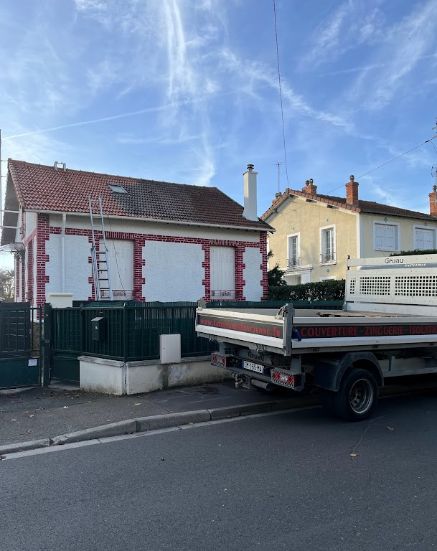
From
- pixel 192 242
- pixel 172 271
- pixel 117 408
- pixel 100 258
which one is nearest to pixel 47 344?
pixel 117 408

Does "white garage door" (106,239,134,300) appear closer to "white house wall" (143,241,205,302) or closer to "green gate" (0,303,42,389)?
"white house wall" (143,241,205,302)

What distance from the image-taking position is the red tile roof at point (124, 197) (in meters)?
15.4

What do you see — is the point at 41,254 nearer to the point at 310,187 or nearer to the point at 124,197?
the point at 124,197

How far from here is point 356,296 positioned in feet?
29.8

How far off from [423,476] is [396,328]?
2458mm

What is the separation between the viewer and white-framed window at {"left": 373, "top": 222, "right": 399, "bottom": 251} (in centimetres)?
2712

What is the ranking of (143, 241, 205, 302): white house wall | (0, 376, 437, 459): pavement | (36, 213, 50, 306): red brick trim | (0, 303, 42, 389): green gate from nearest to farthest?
(0, 376, 437, 459): pavement → (0, 303, 42, 389): green gate → (36, 213, 50, 306): red brick trim → (143, 241, 205, 302): white house wall

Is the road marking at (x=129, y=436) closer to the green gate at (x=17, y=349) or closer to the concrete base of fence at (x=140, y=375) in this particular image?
the concrete base of fence at (x=140, y=375)

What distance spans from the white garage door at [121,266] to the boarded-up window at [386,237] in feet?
52.1

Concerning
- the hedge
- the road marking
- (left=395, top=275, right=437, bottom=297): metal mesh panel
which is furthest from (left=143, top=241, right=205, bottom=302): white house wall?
the road marking

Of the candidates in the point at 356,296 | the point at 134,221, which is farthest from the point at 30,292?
the point at 356,296

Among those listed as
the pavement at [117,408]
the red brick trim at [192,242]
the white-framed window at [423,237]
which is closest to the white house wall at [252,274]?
the red brick trim at [192,242]

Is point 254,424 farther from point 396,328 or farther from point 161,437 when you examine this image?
point 396,328

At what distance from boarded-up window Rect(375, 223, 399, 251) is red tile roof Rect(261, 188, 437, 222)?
0.81 m
